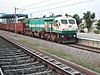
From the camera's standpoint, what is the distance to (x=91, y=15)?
56.5m

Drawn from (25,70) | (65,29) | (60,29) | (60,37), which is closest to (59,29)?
(60,29)

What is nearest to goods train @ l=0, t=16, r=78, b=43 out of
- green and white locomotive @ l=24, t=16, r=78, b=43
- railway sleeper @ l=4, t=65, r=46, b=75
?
green and white locomotive @ l=24, t=16, r=78, b=43

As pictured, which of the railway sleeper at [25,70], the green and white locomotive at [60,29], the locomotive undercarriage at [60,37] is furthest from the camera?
the green and white locomotive at [60,29]

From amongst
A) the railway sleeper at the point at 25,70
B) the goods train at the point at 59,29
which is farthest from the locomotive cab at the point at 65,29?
the railway sleeper at the point at 25,70

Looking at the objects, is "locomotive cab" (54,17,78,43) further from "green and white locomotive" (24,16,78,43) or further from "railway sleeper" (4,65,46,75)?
"railway sleeper" (4,65,46,75)

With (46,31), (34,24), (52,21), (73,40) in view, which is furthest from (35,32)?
(73,40)

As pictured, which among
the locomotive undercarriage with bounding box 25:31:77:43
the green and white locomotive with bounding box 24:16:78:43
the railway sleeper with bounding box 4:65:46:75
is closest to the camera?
the railway sleeper with bounding box 4:65:46:75

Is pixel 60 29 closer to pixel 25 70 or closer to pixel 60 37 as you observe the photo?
pixel 60 37

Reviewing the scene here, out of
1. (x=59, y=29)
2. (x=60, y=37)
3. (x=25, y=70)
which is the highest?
(x=59, y=29)

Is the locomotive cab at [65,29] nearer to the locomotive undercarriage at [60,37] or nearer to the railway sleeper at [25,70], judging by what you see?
the locomotive undercarriage at [60,37]

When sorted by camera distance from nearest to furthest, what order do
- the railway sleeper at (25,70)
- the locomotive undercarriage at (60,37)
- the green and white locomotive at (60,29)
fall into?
the railway sleeper at (25,70) < the locomotive undercarriage at (60,37) < the green and white locomotive at (60,29)

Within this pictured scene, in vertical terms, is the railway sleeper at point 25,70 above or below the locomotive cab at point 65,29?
below

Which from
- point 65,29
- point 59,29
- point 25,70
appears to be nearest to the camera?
point 25,70

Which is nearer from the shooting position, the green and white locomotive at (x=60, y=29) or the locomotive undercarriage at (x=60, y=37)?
the locomotive undercarriage at (x=60, y=37)
